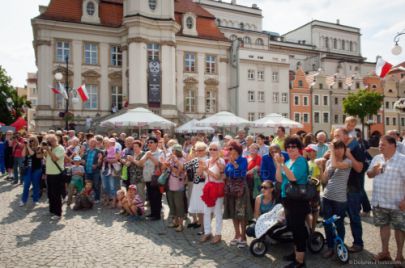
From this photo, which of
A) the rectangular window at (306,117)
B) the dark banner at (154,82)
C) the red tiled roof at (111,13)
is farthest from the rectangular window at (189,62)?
the rectangular window at (306,117)

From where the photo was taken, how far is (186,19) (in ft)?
117

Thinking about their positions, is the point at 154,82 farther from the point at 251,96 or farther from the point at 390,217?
the point at 390,217

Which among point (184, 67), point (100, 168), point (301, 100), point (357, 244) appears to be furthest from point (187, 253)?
point (301, 100)

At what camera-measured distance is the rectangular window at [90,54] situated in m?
31.6

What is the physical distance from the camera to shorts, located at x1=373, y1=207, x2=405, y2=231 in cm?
501

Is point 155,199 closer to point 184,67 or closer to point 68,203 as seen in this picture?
point 68,203

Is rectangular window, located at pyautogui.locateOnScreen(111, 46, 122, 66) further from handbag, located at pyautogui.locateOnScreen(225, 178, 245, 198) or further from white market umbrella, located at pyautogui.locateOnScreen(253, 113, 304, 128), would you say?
handbag, located at pyautogui.locateOnScreen(225, 178, 245, 198)

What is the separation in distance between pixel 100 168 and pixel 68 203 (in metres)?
1.32

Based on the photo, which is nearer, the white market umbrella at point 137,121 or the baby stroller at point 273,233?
the baby stroller at point 273,233

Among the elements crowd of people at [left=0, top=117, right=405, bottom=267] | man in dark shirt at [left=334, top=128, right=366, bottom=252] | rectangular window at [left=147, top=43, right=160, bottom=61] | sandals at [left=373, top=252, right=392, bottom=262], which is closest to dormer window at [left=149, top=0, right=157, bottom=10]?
rectangular window at [left=147, top=43, right=160, bottom=61]

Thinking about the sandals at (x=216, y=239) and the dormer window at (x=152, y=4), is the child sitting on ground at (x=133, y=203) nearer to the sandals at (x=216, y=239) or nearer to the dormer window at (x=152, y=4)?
the sandals at (x=216, y=239)

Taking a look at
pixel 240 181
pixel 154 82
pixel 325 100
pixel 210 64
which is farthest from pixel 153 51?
pixel 325 100

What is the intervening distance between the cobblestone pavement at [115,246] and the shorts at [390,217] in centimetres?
72

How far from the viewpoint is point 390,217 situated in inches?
203
